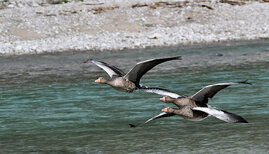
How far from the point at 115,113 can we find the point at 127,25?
19719 millimetres

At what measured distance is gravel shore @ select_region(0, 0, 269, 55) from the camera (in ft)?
119

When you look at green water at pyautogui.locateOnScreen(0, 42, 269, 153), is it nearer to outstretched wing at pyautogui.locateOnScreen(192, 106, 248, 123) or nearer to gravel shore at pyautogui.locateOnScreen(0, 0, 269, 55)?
outstretched wing at pyautogui.locateOnScreen(192, 106, 248, 123)

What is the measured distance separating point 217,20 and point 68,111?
21.1 meters

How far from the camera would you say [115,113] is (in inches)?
785

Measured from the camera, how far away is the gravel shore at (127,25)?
3634 cm

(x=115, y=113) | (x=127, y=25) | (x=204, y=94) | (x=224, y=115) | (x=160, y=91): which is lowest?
(x=115, y=113)

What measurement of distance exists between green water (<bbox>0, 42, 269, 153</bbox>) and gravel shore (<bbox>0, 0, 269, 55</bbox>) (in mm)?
5401

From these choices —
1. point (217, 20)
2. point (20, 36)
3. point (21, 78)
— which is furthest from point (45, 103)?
point (217, 20)

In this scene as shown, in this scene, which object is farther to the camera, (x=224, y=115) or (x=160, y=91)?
(x=160, y=91)

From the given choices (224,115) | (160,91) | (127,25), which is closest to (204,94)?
(160,91)

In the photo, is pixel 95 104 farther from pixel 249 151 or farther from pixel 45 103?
pixel 249 151

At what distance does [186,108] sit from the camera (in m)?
13.0

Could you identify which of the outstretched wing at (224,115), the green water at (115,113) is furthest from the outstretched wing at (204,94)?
the green water at (115,113)

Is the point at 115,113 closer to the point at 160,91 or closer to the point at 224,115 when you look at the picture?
the point at 160,91
